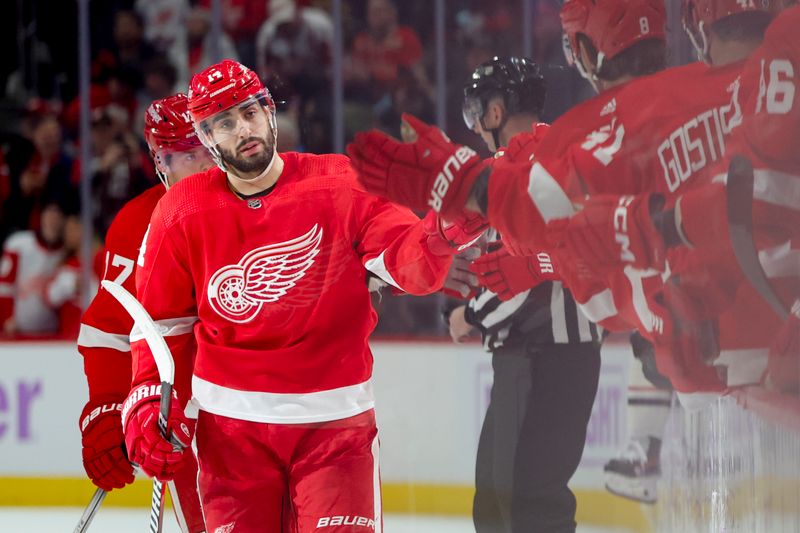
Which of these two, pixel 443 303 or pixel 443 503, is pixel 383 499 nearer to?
pixel 443 503

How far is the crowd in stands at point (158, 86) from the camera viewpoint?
2072 millimetres

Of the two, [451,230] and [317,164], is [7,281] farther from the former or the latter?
[451,230]

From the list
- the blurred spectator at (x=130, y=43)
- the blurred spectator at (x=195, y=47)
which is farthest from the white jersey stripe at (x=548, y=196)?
the blurred spectator at (x=130, y=43)

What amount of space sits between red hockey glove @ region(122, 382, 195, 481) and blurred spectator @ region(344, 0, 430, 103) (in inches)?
27.7

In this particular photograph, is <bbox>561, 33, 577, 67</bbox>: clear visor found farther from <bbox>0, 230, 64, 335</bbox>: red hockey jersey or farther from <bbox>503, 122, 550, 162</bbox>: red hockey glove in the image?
<bbox>0, 230, 64, 335</bbox>: red hockey jersey

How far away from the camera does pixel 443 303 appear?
81.8 inches

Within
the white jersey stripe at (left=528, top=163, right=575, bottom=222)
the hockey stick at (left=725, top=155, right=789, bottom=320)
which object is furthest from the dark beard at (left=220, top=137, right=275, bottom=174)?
the hockey stick at (left=725, top=155, right=789, bottom=320)

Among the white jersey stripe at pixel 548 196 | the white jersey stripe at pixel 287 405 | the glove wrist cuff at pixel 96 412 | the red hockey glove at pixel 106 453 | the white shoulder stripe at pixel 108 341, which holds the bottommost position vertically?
the red hockey glove at pixel 106 453

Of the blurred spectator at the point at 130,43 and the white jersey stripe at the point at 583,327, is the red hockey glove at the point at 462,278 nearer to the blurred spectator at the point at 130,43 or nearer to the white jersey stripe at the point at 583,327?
the white jersey stripe at the point at 583,327

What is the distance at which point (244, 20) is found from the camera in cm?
318

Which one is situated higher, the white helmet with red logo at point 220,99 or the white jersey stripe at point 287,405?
the white helmet with red logo at point 220,99

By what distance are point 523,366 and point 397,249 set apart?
32 centimetres

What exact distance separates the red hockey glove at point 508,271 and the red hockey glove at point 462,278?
1cm

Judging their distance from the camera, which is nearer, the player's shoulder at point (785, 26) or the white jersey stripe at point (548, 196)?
the player's shoulder at point (785, 26)
